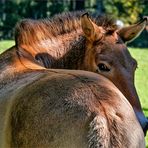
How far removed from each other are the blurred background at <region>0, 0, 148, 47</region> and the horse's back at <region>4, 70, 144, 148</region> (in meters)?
24.8

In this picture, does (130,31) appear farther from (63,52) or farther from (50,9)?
(50,9)

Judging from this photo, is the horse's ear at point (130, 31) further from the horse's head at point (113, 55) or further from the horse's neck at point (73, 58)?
the horse's neck at point (73, 58)

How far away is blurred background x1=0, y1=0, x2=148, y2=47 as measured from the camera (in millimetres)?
29923

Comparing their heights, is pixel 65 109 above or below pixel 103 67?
above

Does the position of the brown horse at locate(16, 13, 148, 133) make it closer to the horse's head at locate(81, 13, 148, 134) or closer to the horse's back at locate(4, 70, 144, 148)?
the horse's head at locate(81, 13, 148, 134)

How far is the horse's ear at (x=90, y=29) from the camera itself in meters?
5.39

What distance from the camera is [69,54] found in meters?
5.60

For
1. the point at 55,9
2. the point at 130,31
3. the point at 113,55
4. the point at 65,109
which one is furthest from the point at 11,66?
the point at 55,9

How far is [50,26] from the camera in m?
5.72

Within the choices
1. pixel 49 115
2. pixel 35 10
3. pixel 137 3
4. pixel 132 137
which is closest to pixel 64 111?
pixel 49 115

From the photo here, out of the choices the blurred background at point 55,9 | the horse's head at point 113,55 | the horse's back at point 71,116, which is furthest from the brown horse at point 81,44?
the blurred background at point 55,9

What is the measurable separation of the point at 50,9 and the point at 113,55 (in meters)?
26.6

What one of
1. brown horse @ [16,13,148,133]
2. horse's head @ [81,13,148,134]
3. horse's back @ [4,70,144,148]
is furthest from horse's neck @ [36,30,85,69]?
horse's back @ [4,70,144,148]

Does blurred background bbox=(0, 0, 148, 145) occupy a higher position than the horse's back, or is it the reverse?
the horse's back
